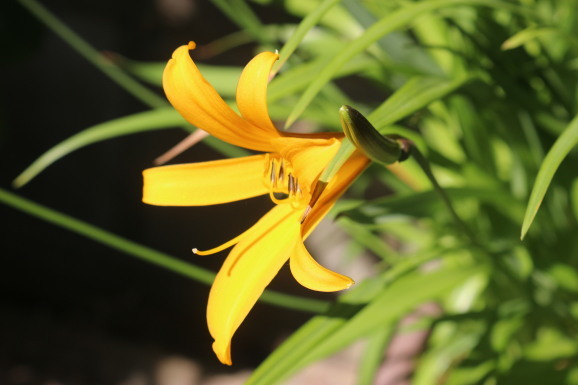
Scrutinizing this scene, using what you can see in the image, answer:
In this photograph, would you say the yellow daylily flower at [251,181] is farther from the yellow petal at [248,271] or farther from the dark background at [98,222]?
the dark background at [98,222]

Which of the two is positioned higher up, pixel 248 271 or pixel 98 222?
pixel 248 271

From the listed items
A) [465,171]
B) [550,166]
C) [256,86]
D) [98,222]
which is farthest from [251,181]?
[98,222]

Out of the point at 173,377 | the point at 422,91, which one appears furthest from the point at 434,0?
the point at 173,377

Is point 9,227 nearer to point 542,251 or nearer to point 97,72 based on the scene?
point 97,72

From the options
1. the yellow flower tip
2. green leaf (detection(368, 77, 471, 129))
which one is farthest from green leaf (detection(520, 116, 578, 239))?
the yellow flower tip

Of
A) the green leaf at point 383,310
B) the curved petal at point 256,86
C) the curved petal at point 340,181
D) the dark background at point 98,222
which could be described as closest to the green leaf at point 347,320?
the green leaf at point 383,310

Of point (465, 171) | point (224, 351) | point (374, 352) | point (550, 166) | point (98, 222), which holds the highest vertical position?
point (550, 166)

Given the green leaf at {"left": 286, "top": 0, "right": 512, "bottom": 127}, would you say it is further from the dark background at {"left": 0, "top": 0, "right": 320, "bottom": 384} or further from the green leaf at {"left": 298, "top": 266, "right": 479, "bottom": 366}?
the dark background at {"left": 0, "top": 0, "right": 320, "bottom": 384}

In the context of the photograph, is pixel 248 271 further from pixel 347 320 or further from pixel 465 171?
pixel 465 171
